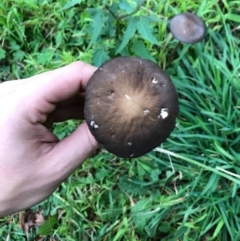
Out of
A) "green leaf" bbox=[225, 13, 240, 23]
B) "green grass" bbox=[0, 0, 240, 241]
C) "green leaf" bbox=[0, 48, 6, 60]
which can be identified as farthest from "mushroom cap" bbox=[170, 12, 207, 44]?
"green leaf" bbox=[0, 48, 6, 60]

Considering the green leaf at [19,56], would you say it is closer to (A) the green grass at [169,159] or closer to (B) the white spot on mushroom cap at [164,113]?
(A) the green grass at [169,159]

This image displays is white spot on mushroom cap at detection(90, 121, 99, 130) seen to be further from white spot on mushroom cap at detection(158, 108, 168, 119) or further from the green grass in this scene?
the green grass

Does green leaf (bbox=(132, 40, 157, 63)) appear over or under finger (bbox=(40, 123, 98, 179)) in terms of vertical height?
over

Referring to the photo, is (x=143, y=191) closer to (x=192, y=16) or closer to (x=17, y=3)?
(x=192, y=16)

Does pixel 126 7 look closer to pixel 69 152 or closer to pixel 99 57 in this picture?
pixel 99 57

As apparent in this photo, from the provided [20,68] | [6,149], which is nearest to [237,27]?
[20,68]

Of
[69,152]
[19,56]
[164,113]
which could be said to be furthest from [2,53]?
[164,113]
